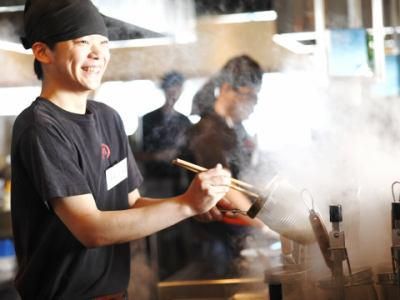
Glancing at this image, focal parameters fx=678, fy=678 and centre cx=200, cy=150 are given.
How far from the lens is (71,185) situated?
4.66ft

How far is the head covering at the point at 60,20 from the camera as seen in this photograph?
1.53 m

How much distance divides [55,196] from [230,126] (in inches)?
36.9

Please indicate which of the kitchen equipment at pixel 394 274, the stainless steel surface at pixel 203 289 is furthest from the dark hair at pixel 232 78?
the kitchen equipment at pixel 394 274

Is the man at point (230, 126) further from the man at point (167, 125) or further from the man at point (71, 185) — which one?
the man at point (71, 185)

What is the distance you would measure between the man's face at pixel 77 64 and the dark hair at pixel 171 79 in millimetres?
746

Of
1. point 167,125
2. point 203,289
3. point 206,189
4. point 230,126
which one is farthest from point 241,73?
point 206,189

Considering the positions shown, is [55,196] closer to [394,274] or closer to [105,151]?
[105,151]

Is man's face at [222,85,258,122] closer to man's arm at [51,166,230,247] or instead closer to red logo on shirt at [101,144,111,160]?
red logo on shirt at [101,144,111,160]

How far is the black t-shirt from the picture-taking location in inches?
56.6

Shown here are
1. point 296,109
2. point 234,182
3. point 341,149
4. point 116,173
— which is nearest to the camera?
point 234,182

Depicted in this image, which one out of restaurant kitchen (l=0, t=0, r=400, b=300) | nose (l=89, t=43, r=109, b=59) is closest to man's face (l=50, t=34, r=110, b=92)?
nose (l=89, t=43, r=109, b=59)

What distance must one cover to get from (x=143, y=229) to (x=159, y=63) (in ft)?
3.38

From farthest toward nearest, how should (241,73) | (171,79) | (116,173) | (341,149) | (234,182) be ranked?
(171,79)
(241,73)
(341,149)
(116,173)
(234,182)

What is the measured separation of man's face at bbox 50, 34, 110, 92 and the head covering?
2 cm
